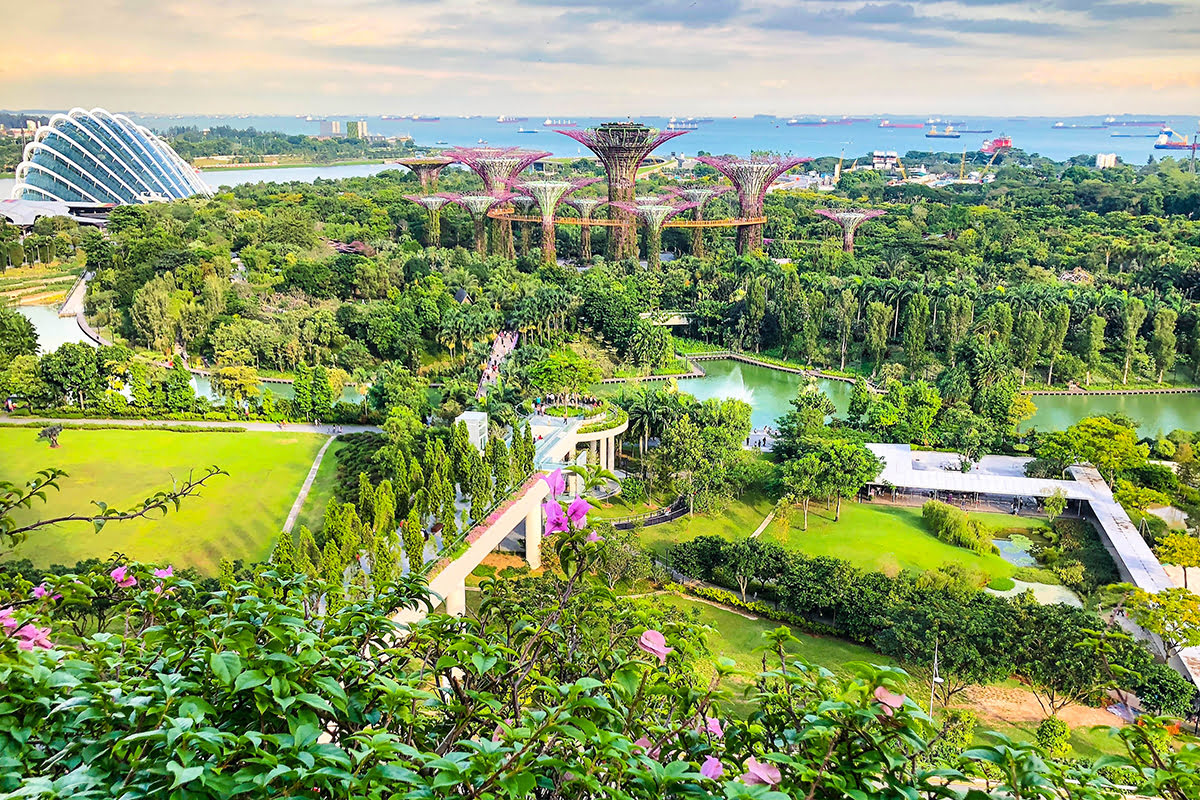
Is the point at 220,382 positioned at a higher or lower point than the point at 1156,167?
lower

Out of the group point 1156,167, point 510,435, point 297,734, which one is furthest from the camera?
point 1156,167

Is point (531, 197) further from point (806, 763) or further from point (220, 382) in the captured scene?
point (806, 763)

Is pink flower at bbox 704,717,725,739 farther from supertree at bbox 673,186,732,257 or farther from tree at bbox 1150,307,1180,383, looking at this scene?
supertree at bbox 673,186,732,257

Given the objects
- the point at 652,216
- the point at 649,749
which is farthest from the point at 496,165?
the point at 649,749

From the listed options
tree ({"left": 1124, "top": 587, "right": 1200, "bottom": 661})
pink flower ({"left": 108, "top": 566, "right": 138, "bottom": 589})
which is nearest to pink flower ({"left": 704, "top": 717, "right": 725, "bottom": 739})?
pink flower ({"left": 108, "top": 566, "right": 138, "bottom": 589})

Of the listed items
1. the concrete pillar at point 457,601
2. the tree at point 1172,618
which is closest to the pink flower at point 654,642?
the concrete pillar at point 457,601

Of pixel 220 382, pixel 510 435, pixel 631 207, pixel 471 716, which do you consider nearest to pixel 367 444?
pixel 510 435

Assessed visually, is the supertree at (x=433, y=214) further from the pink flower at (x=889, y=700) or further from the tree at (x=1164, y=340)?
the pink flower at (x=889, y=700)
